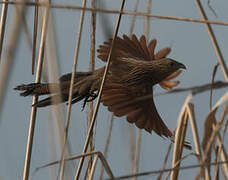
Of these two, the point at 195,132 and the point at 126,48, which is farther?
the point at 126,48

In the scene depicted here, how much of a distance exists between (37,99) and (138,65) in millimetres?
763

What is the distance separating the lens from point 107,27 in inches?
31.5

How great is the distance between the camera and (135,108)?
199cm

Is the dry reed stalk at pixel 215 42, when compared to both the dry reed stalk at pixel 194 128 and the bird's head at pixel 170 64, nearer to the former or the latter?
the dry reed stalk at pixel 194 128

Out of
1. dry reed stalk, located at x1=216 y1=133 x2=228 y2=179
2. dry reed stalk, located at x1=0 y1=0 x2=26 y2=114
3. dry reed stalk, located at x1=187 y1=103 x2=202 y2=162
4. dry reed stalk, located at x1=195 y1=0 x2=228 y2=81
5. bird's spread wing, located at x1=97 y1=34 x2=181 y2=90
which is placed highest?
bird's spread wing, located at x1=97 y1=34 x2=181 y2=90

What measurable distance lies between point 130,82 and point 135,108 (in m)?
0.22

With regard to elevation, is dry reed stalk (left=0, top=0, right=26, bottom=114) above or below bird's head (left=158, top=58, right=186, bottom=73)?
below

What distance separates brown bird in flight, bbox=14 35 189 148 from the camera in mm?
1847

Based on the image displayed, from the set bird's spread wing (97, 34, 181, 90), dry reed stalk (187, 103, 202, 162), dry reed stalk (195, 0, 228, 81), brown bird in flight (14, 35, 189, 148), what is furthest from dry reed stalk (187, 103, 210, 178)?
bird's spread wing (97, 34, 181, 90)

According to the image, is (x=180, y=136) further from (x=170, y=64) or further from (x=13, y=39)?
(x=170, y=64)

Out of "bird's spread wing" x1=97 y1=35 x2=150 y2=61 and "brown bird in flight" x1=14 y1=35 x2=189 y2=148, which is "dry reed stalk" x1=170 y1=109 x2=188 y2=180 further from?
"bird's spread wing" x1=97 y1=35 x2=150 y2=61

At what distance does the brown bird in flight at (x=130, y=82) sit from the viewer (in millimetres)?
1847

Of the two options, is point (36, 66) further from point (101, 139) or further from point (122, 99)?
point (122, 99)

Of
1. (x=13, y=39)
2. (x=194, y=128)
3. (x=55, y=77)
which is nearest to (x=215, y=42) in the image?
(x=194, y=128)
